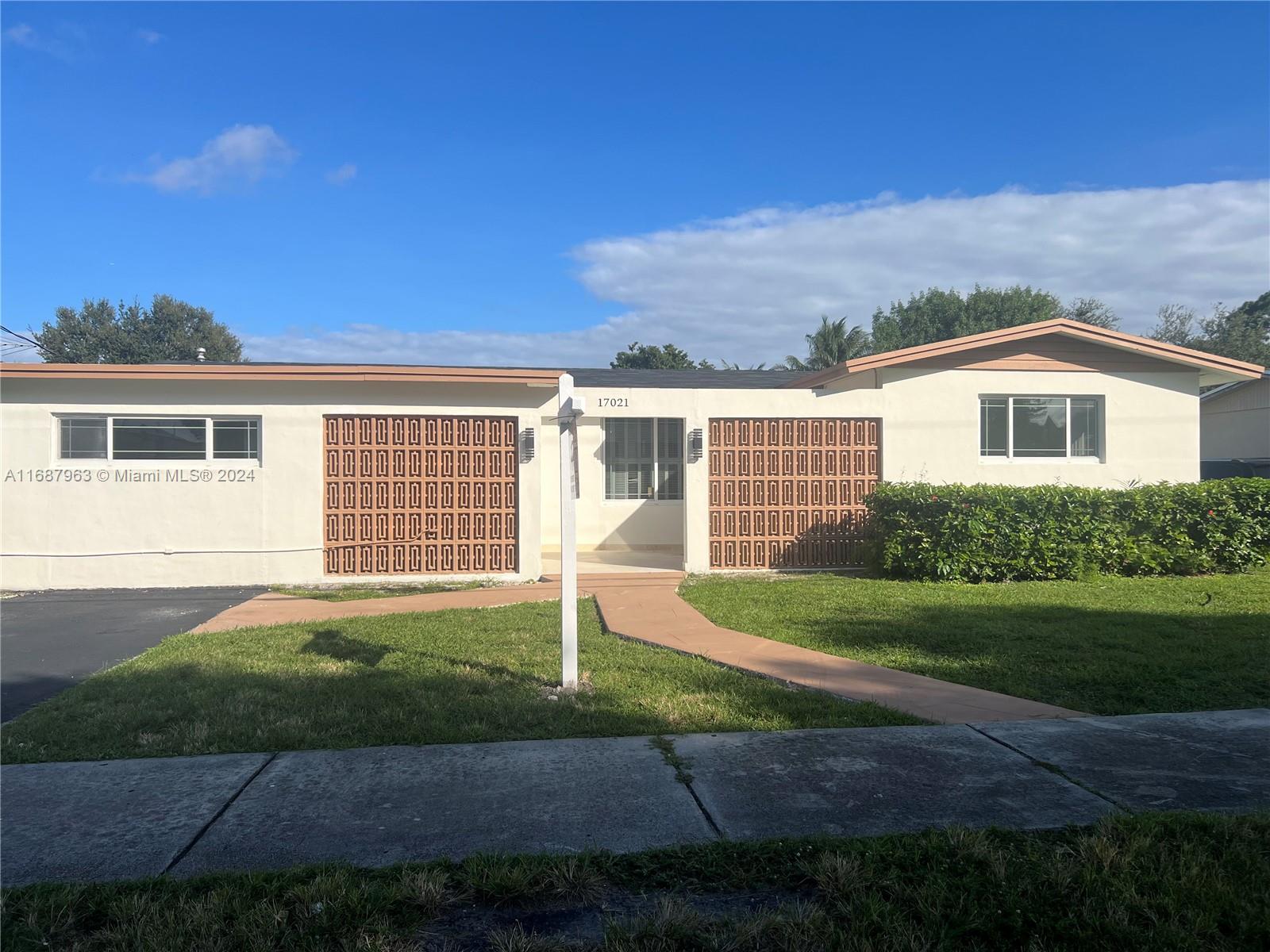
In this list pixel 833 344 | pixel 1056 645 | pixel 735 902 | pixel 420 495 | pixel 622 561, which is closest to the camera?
pixel 735 902

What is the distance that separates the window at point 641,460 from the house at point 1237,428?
11870mm

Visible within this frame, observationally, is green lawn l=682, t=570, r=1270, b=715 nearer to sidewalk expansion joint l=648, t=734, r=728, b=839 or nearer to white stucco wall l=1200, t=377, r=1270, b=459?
sidewalk expansion joint l=648, t=734, r=728, b=839

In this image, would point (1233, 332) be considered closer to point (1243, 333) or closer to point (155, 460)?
point (1243, 333)

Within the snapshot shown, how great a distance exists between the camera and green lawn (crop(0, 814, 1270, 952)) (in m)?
3.02

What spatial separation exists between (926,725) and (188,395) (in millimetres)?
10348

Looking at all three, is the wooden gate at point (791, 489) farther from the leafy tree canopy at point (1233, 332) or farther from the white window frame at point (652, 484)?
the leafy tree canopy at point (1233, 332)

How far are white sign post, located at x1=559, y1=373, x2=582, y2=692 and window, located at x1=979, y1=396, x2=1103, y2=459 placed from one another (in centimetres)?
944

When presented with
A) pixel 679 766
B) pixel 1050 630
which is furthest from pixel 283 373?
pixel 1050 630

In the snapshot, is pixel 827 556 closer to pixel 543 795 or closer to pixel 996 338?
pixel 996 338

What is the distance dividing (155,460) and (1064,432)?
1320cm

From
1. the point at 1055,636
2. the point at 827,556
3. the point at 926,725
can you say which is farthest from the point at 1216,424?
the point at 926,725

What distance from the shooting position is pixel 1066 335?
44.2 feet

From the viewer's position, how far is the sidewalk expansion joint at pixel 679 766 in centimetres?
396

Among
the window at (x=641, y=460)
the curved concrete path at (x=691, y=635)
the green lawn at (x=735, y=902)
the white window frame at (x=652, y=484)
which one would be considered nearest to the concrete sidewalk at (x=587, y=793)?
the green lawn at (x=735, y=902)
